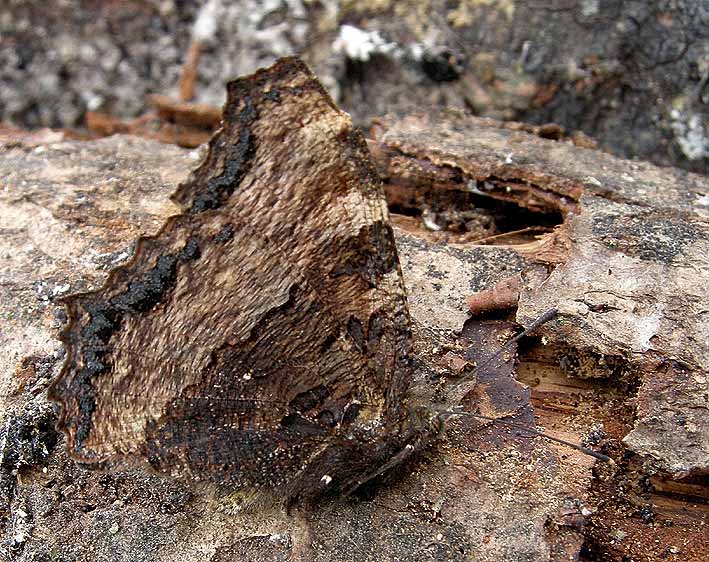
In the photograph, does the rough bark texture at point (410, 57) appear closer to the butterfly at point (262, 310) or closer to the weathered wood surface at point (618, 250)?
the weathered wood surface at point (618, 250)

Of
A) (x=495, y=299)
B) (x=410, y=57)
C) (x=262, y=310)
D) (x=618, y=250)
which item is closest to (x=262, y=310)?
(x=262, y=310)

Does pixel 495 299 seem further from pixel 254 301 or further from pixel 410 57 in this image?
pixel 410 57

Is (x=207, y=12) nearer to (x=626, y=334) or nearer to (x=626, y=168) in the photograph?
(x=626, y=168)

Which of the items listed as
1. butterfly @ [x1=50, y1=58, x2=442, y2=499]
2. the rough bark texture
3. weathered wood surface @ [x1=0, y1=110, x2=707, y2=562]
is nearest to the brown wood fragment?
weathered wood surface @ [x1=0, y1=110, x2=707, y2=562]

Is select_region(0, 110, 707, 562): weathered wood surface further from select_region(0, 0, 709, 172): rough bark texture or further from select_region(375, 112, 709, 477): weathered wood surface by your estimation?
select_region(0, 0, 709, 172): rough bark texture

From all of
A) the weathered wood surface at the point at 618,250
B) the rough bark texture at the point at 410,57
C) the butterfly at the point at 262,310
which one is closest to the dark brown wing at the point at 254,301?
the butterfly at the point at 262,310

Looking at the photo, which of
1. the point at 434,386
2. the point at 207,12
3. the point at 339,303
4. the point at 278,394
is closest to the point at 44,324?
the point at 278,394
